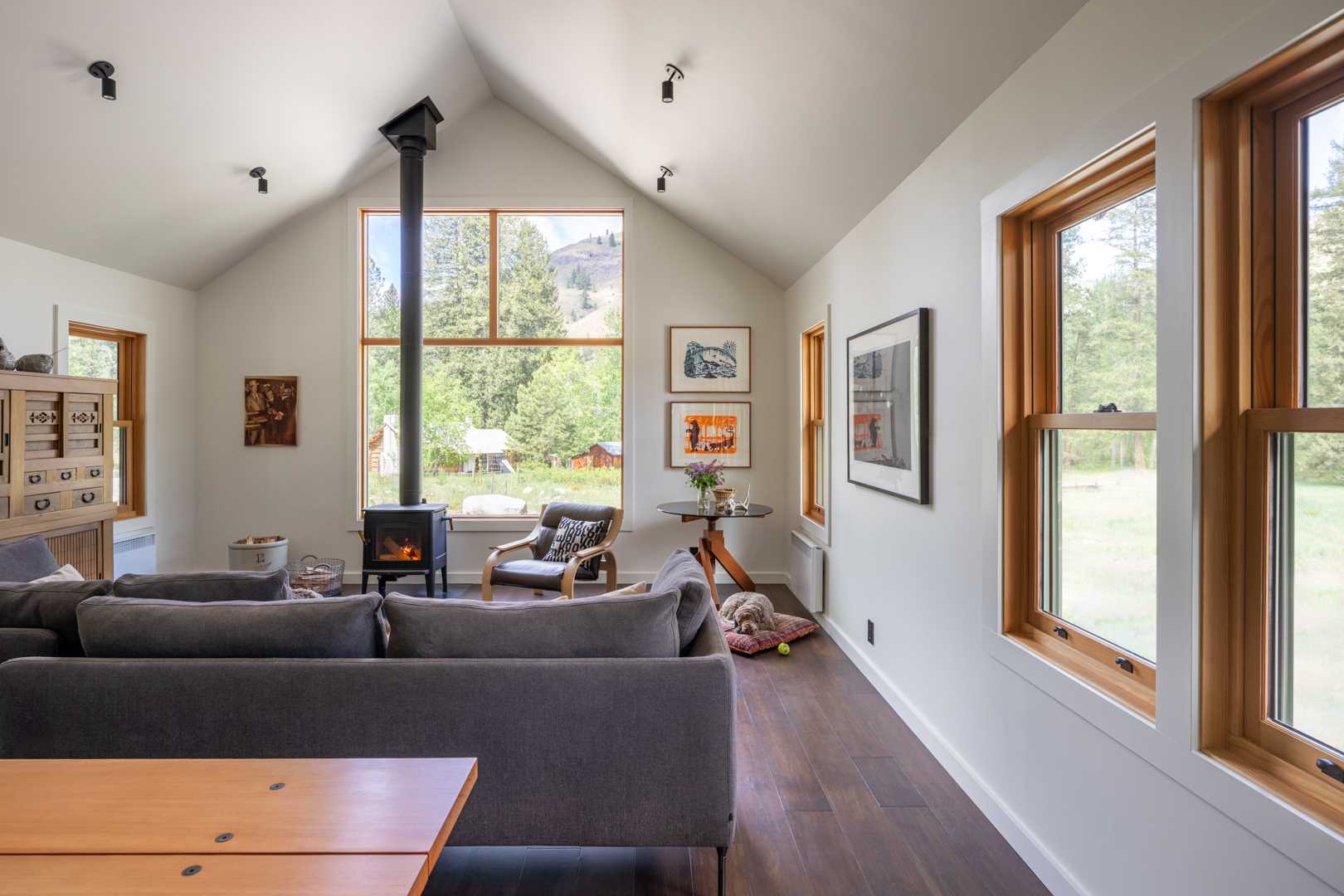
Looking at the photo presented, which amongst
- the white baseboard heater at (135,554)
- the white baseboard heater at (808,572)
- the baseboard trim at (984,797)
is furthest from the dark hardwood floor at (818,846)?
the white baseboard heater at (135,554)

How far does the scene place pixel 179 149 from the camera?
4168mm

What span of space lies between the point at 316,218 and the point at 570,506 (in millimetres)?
3259

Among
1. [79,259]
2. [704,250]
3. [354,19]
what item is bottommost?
[79,259]

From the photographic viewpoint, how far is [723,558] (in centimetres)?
488

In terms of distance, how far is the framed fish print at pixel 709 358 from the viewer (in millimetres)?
5719

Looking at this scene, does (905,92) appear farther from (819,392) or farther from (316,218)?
(316,218)

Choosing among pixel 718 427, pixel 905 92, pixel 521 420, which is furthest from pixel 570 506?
pixel 905 92

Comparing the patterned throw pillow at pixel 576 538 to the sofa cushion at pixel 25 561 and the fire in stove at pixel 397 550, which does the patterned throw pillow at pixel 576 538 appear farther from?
the sofa cushion at pixel 25 561

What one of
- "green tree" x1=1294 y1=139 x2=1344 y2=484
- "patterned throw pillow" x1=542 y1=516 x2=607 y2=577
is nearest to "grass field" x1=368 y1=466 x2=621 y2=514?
"patterned throw pillow" x1=542 y1=516 x2=607 y2=577

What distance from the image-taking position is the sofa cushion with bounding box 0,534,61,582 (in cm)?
279

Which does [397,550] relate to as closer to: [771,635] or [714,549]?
[714,549]

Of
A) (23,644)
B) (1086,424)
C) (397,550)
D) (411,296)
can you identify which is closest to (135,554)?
(397,550)

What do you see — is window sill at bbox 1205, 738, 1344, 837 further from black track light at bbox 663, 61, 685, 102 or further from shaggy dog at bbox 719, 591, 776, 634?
black track light at bbox 663, 61, 685, 102

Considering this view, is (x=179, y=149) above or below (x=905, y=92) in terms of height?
above
